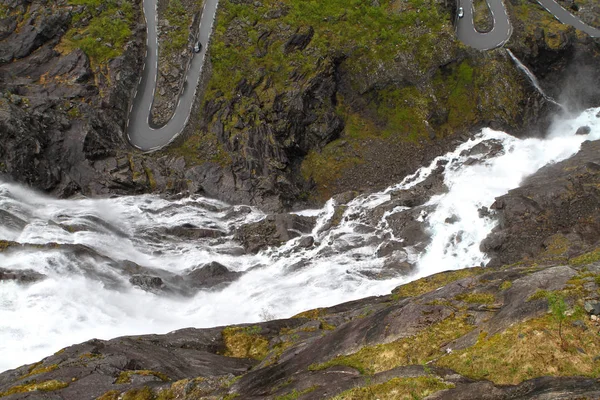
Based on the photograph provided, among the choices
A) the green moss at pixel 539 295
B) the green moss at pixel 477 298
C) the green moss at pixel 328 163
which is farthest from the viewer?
the green moss at pixel 328 163

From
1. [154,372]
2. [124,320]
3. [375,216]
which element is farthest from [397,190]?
[154,372]

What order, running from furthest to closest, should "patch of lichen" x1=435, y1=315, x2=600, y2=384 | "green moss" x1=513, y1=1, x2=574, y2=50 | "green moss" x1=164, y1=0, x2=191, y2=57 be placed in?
"green moss" x1=513, y1=1, x2=574, y2=50, "green moss" x1=164, y1=0, x2=191, y2=57, "patch of lichen" x1=435, y1=315, x2=600, y2=384

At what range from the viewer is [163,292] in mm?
45031

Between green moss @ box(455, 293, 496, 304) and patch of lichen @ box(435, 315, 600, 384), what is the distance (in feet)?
17.4

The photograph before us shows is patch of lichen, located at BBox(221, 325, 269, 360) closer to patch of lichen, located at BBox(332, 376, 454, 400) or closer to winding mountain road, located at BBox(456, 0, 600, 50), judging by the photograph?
patch of lichen, located at BBox(332, 376, 454, 400)

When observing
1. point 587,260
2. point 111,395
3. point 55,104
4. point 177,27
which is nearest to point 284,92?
point 177,27

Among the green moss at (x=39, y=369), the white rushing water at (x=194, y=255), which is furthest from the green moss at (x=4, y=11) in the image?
the green moss at (x=39, y=369)

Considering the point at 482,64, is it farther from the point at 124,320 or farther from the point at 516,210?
the point at 124,320

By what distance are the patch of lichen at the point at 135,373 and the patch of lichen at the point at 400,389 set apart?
12.5 metres

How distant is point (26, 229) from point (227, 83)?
108ft

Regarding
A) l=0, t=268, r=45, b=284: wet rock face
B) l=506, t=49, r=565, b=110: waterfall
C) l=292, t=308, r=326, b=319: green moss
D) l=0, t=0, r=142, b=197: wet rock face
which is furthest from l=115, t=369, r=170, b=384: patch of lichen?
l=506, t=49, r=565, b=110: waterfall

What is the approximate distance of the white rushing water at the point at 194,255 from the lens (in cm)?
3822

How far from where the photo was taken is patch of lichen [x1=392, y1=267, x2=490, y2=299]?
38.4 m

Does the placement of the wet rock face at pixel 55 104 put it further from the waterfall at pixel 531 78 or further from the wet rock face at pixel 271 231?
the waterfall at pixel 531 78
